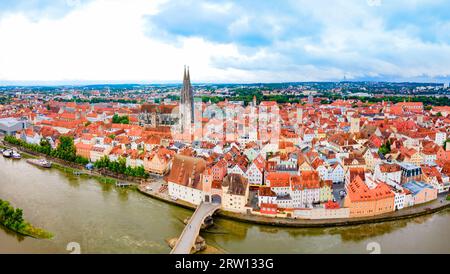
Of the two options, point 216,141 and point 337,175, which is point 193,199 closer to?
point 337,175

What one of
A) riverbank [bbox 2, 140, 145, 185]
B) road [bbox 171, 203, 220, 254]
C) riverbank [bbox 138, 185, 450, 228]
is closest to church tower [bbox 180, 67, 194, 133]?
riverbank [bbox 2, 140, 145, 185]

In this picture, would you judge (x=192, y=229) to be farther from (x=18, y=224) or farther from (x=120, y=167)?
(x=120, y=167)

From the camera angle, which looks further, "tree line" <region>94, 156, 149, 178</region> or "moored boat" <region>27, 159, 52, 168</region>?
"moored boat" <region>27, 159, 52, 168</region>

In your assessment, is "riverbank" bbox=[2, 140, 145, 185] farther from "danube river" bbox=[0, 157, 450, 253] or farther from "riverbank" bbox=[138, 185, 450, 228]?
"riverbank" bbox=[138, 185, 450, 228]

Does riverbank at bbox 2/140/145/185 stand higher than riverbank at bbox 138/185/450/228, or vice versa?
riverbank at bbox 2/140/145/185

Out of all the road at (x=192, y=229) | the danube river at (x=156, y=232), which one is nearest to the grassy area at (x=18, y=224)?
the danube river at (x=156, y=232)

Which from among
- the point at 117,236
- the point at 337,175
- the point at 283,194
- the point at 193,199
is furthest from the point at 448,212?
the point at 117,236
